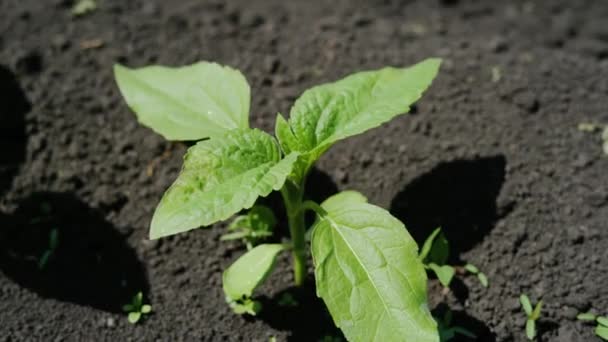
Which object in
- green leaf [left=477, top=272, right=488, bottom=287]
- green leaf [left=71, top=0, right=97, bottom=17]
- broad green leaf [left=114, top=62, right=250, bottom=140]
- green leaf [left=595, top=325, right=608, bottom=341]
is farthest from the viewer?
green leaf [left=71, top=0, right=97, bottom=17]

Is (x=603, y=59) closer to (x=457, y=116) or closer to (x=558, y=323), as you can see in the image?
(x=457, y=116)

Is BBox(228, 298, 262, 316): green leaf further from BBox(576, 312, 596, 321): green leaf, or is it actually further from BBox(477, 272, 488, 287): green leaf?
BBox(576, 312, 596, 321): green leaf

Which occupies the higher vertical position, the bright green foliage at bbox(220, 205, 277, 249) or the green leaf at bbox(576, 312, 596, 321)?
the bright green foliage at bbox(220, 205, 277, 249)

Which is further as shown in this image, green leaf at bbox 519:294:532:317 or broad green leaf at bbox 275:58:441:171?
green leaf at bbox 519:294:532:317

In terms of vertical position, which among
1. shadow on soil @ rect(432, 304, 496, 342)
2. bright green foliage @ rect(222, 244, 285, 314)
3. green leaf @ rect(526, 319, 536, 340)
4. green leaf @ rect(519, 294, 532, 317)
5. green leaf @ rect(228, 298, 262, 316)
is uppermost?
Result: bright green foliage @ rect(222, 244, 285, 314)

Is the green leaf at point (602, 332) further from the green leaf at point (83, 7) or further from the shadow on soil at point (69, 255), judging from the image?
the green leaf at point (83, 7)

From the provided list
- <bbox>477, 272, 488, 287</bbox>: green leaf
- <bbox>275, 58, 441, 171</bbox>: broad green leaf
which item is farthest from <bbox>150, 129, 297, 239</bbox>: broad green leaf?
<bbox>477, 272, 488, 287</bbox>: green leaf

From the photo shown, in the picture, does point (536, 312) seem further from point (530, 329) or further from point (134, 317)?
point (134, 317)
